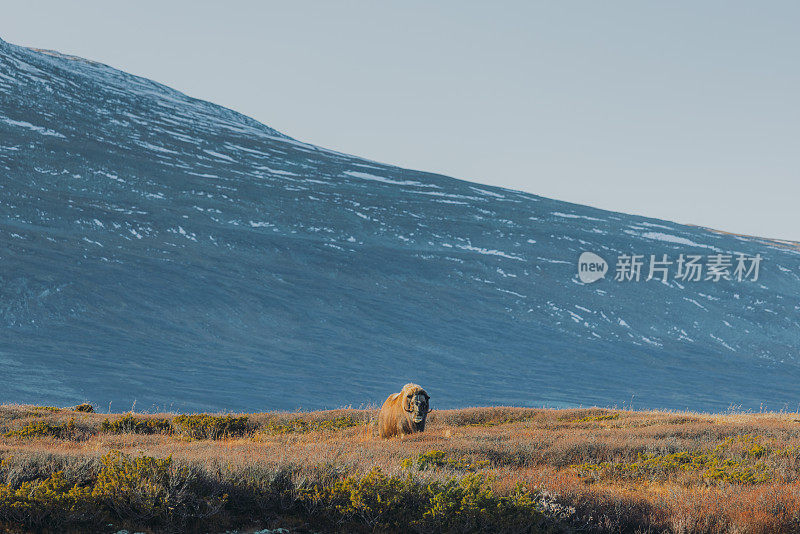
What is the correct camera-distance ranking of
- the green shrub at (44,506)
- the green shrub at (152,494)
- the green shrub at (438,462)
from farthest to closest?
1. the green shrub at (438,462)
2. the green shrub at (152,494)
3. the green shrub at (44,506)

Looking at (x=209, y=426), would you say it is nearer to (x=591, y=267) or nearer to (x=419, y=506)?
(x=419, y=506)

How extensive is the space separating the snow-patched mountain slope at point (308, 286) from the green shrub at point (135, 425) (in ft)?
127

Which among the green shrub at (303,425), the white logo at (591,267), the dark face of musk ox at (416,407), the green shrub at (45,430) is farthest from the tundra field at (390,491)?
the white logo at (591,267)

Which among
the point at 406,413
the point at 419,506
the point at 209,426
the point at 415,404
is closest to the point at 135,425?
the point at 209,426

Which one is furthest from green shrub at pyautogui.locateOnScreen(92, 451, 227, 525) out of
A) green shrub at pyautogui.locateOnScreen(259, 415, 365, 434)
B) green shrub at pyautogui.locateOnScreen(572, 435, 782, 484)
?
green shrub at pyautogui.locateOnScreen(259, 415, 365, 434)

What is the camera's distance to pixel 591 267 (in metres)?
120

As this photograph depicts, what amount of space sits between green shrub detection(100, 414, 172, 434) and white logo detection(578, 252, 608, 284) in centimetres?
10163

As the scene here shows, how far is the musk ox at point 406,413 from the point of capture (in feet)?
49.1

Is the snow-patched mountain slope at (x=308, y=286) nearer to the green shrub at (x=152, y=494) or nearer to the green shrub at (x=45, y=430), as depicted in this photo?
the green shrub at (x=45, y=430)

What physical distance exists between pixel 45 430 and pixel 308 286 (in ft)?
260

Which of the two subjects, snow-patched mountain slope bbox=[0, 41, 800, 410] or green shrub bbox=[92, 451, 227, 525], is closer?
green shrub bbox=[92, 451, 227, 525]

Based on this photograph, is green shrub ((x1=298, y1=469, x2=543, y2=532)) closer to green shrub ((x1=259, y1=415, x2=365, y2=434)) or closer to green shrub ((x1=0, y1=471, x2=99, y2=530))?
green shrub ((x1=0, y1=471, x2=99, y2=530))

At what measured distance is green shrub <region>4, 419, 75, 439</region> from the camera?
49.1 feet

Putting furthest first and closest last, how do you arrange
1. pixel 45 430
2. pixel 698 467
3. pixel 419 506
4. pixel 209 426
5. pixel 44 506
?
1. pixel 209 426
2. pixel 45 430
3. pixel 698 467
4. pixel 419 506
5. pixel 44 506
